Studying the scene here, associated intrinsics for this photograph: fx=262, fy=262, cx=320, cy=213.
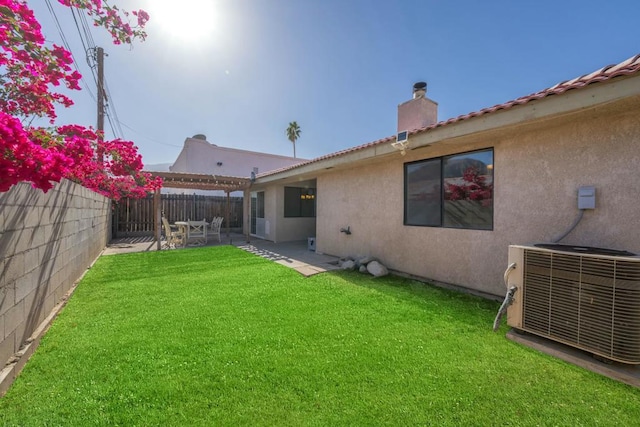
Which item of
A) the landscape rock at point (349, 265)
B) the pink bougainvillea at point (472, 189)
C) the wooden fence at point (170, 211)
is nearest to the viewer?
the pink bougainvillea at point (472, 189)

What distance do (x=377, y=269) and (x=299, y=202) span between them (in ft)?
22.6

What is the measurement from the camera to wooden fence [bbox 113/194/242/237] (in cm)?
1349

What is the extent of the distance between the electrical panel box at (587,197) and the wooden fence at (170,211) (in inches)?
571

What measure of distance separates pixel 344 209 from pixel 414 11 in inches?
241

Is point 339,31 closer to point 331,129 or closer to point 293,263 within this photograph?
point 293,263

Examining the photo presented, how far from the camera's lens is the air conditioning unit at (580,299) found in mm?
2195

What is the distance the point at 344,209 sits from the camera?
795cm

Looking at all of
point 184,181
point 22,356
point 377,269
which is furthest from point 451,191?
point 184,181

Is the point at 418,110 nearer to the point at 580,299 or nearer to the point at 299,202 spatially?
the point at 580,299

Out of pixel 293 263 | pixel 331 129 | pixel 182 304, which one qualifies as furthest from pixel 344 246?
pixel 331 129

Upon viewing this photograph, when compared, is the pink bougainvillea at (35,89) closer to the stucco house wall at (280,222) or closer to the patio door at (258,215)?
the stucco house wall at (280,222)

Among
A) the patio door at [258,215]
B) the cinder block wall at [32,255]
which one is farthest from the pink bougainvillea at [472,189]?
the patio door at [258,215]

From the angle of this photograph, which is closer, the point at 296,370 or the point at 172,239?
the point at 296,370

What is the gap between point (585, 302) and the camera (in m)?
2.40
